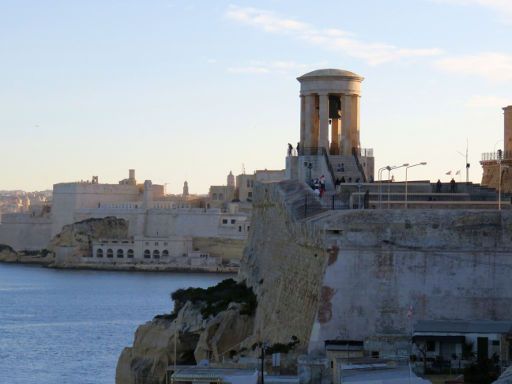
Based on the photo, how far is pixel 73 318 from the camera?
217 feet

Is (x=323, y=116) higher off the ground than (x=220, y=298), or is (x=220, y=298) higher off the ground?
(x=323, y=116)

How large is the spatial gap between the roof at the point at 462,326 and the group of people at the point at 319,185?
8.70 m

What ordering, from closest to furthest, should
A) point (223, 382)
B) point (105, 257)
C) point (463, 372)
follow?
point (223, 382), point (463, 372), point (105, 257)

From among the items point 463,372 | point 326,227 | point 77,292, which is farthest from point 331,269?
point 77,292

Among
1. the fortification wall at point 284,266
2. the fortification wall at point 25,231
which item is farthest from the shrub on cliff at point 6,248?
the fortification wall at point 284,266

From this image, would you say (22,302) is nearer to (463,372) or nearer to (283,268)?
(283,268)

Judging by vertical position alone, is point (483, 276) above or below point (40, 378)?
above

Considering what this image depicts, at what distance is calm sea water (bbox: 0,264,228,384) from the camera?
45656mm

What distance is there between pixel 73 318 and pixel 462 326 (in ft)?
143

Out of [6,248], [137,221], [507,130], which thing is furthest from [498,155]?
[6,248]

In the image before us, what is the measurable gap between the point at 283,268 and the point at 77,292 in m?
55.7

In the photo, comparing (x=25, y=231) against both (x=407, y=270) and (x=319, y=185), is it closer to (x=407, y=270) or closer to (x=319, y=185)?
(x=319, y=185)

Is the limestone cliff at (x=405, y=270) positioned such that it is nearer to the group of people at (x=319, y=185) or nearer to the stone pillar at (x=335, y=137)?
the group of people at (x=319, y=185)

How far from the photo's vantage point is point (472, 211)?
25469mm
